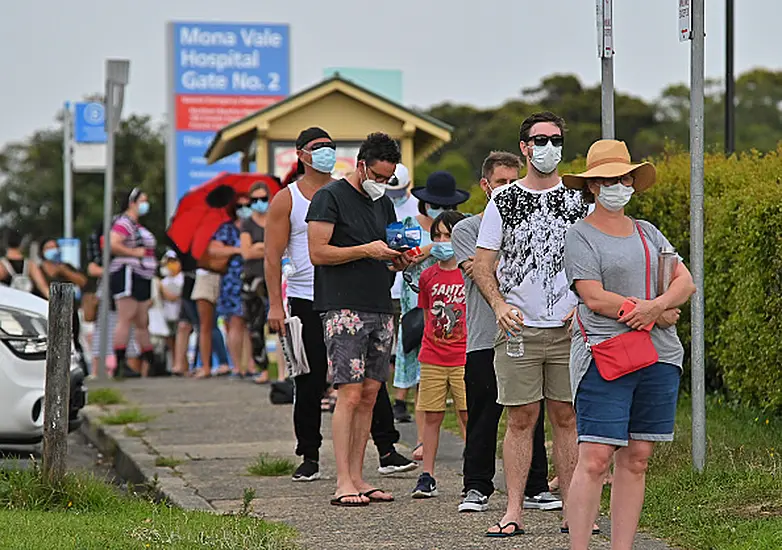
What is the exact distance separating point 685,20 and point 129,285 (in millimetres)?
10801

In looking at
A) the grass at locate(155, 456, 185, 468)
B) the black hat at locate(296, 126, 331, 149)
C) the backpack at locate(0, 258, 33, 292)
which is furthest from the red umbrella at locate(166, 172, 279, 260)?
the black hat at locate(296, 126, 331, 149)

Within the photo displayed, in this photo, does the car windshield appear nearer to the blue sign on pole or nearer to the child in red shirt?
the child in red shirt

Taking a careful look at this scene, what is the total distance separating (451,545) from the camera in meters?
6.69

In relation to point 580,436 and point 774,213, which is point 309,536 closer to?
point 580,436

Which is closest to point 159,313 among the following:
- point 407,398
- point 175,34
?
point 407,398

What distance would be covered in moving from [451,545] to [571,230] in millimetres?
1624

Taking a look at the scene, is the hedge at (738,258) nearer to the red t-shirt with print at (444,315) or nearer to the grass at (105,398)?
the red t-shirt with print at (444,315)

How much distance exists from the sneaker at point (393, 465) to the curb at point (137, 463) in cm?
122

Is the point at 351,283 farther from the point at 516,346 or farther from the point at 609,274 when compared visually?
the point at 609,274

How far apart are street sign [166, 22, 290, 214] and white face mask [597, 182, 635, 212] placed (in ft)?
84.0

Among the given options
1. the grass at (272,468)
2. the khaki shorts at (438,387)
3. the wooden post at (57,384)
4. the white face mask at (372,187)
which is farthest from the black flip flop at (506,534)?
the grass at (272,468)

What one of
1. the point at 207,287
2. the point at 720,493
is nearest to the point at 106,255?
the point at 207,287

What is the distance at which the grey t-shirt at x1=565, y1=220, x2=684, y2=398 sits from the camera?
19.1ft

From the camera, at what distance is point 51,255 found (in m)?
17.9
